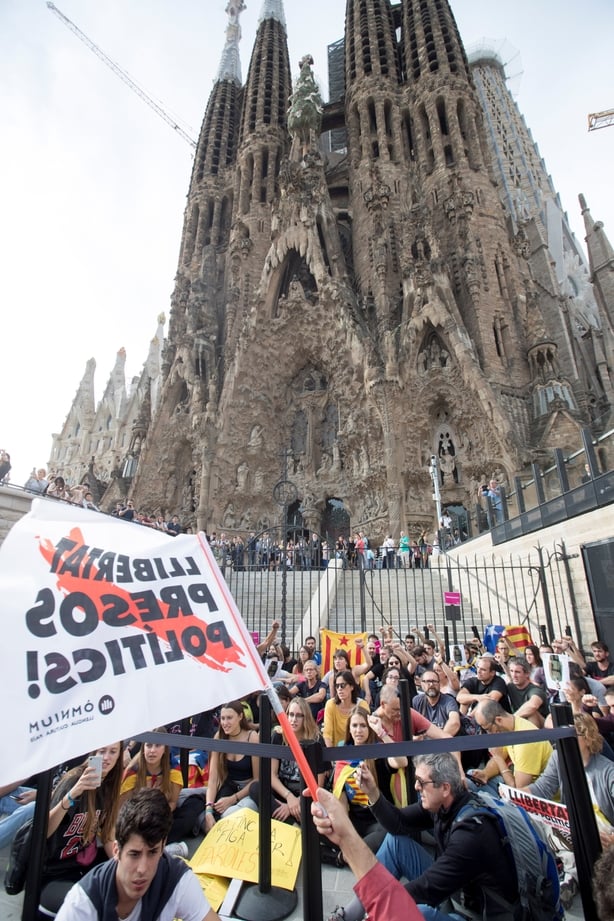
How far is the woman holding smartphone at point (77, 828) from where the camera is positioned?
254 cm

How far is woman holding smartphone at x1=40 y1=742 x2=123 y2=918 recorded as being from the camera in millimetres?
2537

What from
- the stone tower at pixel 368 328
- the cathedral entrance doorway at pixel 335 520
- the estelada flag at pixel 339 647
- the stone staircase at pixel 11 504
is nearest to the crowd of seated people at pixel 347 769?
the estelada flag at pixel 339 647

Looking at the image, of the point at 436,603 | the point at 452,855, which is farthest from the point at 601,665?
the point at 436,603

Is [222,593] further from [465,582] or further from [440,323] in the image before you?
[440,323]

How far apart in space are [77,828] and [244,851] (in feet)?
3.19

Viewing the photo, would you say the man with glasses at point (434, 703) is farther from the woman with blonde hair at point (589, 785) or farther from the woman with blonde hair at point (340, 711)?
the woman with blonde hair at point (589, 785)

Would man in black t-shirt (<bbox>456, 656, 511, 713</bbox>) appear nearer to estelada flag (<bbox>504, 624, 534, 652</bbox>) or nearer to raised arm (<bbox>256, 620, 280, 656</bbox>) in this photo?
raised arm (<bbox>256, 620, 280, 656</bbox>)

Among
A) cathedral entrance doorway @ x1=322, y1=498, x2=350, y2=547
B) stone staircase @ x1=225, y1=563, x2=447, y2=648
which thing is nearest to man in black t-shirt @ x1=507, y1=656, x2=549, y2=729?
stone staircase @ x1=225, y1=563, x2=447, y2=648

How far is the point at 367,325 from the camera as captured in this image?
23.2 m

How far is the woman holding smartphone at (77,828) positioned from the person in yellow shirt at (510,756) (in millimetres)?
2272

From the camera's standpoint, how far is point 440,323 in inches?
813

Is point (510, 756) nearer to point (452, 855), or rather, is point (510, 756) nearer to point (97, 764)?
point (452, 855)

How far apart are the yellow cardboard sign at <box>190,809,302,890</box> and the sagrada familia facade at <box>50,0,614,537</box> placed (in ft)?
53.4

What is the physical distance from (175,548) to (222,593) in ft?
0.92
